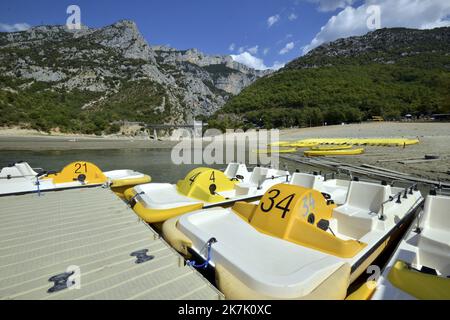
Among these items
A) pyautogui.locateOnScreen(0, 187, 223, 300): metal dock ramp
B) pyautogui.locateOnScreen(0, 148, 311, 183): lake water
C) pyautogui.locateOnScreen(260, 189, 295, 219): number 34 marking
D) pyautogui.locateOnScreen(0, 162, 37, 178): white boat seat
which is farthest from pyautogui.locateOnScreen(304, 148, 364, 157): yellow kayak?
pyautogui.locateOnScreen(0, 187, 223, 300): metal dock ramp

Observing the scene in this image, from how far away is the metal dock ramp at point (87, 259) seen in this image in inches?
127

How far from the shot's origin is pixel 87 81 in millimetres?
111375

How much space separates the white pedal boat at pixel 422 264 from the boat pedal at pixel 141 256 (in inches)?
120

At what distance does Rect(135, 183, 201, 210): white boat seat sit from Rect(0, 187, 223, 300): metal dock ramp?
1.19 m

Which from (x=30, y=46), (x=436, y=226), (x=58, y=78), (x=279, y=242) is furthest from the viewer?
(x=30, y=46)

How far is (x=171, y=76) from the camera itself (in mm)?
155750

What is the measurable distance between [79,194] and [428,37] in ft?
547

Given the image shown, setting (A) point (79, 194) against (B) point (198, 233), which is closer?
(B) point (198, 233)

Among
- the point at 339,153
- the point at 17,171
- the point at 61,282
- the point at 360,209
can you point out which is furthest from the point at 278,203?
the point at 339,153

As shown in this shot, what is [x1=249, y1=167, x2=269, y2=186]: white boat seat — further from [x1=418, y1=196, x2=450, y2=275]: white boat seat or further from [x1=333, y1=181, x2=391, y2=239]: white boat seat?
[x1=418, y1=196, x2=450, y2=275]: white boat seat

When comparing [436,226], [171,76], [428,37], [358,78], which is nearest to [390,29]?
[428,37]

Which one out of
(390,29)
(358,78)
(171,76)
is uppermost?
(390,29)
